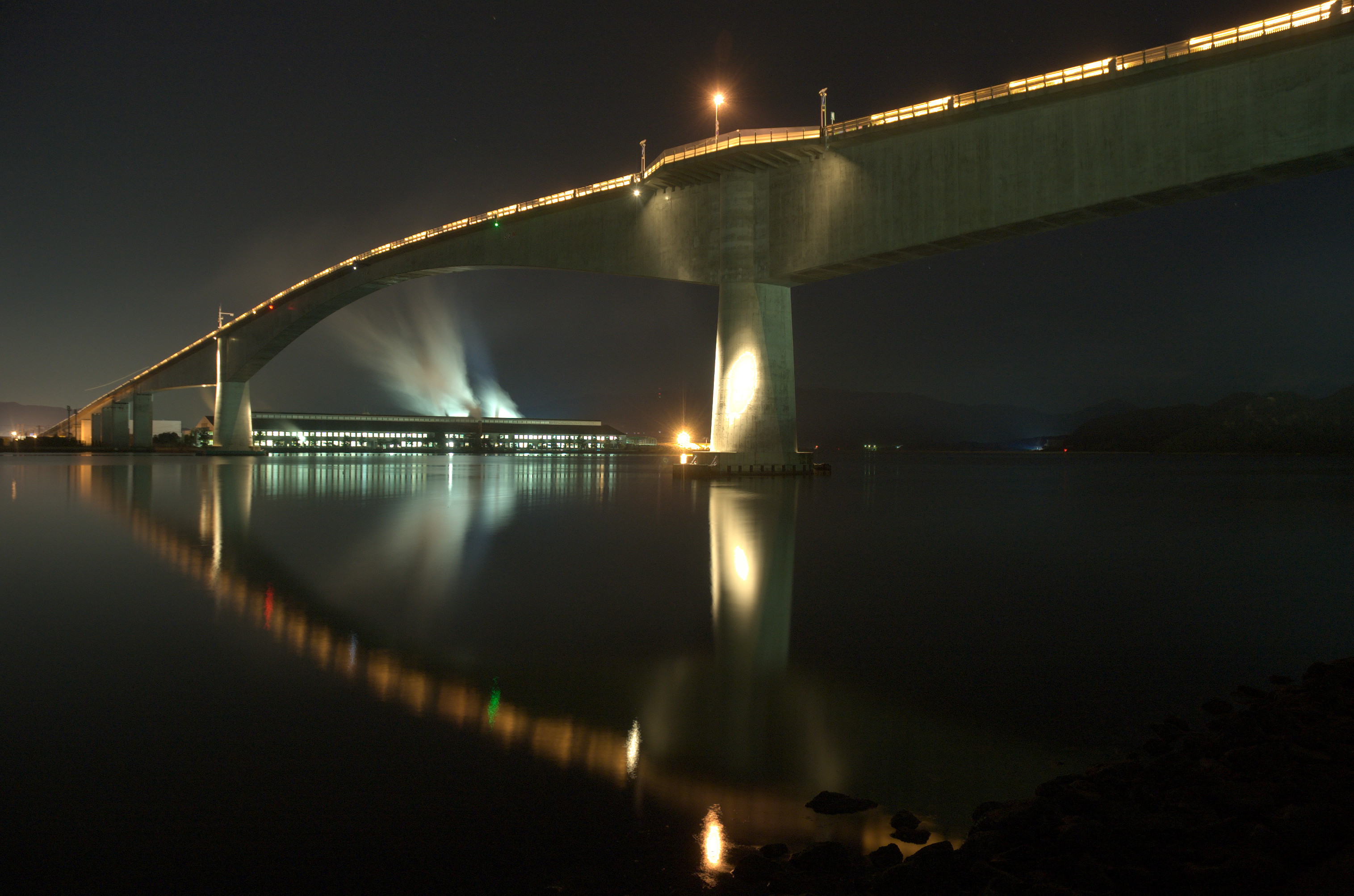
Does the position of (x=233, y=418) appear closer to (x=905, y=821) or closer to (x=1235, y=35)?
(x=1235, y=35)

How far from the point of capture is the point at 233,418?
83.6 metres

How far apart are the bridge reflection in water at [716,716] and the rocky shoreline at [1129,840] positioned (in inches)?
7.4

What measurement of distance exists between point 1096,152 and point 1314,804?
27171 mm

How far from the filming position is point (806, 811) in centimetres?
379

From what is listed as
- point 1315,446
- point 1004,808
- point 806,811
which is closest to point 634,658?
point 806,811

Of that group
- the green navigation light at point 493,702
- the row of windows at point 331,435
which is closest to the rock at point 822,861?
the green navigation light at point 493,702

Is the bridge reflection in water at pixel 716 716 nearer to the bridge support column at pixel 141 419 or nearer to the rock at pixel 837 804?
the rock at pixel 837 804

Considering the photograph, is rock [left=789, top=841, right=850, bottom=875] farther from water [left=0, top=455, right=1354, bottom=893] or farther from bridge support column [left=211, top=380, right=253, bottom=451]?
bridge support column [left=211, top=380, right=253, bottom=451]

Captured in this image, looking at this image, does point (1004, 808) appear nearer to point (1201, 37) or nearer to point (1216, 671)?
point (1216, 671)

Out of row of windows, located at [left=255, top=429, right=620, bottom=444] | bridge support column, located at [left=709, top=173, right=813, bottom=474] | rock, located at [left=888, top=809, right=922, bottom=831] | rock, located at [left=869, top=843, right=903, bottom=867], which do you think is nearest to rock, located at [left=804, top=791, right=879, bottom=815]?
rock, located at [left=888, top=809, right=922, bottom=831]

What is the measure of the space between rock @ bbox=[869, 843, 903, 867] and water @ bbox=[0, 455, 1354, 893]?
0.16 meters

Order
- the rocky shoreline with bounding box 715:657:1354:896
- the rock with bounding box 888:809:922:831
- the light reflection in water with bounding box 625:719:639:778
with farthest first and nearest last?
the light reflection in water with bounding box 625:719:639:778, the rock with bounding box 888:809:922:831, the rocky shoreline with bounding box 715:657:1354:896

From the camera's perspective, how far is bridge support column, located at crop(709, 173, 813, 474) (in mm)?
35281

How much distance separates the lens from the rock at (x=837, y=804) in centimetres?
379
